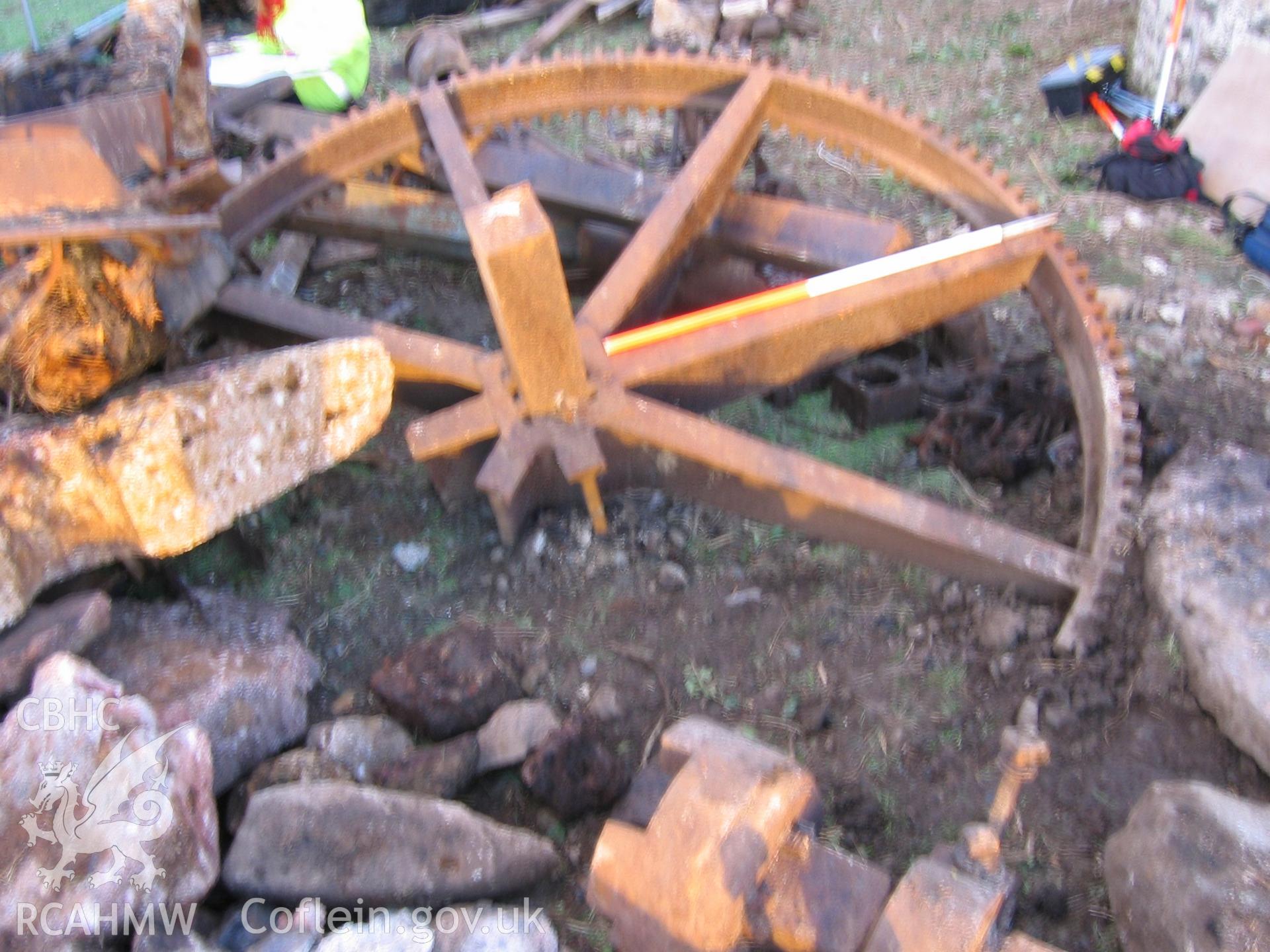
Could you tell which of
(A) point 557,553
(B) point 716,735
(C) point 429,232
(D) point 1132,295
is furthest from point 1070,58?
(B) point 716,735

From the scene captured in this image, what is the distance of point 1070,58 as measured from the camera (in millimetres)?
5805

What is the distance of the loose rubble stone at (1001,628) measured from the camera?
2.85 meters

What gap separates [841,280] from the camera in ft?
10.4

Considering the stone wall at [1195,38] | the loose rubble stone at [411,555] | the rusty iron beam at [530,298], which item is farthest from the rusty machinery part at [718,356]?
the stone wall at [1195,38]

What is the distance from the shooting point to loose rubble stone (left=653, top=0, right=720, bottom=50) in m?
6.48

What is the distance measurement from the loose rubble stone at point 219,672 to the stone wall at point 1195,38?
517cm

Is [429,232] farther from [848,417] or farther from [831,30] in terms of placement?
[831,30]

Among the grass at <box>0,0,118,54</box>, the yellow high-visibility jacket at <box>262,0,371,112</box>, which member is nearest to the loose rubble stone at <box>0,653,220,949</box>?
the yellow high-visibility jacket at <box>262,0,371,112</box>

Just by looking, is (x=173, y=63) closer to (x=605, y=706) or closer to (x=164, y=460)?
(x=164, y=460)

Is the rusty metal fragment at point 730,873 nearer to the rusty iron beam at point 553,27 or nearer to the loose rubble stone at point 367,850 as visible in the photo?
the loose rubble stone at point 367,850

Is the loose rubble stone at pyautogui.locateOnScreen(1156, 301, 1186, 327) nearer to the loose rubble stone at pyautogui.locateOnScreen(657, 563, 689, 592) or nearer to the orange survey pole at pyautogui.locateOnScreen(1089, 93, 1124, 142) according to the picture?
the orange survey pole at pyautogui.locateOnScreen(1089, 93, 1124, 142)

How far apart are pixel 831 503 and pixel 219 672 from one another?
1.72 meters

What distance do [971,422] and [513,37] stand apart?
4.94 metres

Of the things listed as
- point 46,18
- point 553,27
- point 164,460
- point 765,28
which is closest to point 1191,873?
point 164,460
